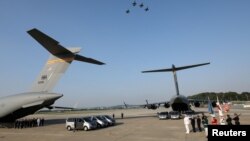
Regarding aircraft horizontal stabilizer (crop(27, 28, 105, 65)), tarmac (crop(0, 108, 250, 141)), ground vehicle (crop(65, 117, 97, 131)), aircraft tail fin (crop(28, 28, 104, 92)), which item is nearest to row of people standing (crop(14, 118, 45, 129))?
tarmac (crop(0, 108, 250, 141))

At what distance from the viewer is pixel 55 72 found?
30.3 m

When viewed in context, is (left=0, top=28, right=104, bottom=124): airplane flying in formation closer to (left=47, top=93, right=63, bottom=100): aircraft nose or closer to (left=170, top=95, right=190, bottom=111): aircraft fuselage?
(left=47, top=93, right=63, bottom=100): aircraft nose

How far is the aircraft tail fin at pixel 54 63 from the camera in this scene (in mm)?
28047

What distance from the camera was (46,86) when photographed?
3111cm

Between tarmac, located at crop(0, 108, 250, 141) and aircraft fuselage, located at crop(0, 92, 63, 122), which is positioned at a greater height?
aircraft fuselage, located at crop(0, 92, 63, 122)

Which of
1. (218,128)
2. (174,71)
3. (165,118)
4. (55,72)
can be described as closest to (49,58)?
(55,72)

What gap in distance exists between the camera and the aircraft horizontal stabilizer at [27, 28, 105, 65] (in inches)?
937

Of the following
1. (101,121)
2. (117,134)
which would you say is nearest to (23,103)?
(101,121)

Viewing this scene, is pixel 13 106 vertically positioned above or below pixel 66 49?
below

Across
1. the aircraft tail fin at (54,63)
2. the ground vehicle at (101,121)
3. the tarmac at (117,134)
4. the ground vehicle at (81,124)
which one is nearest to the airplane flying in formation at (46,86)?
the aircraft tail fin at (54,63)

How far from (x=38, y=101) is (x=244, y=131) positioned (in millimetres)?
27517

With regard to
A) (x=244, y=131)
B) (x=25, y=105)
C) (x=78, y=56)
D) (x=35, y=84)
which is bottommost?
(x=244, y=131)

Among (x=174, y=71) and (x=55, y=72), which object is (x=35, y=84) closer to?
(x=55, y=72)

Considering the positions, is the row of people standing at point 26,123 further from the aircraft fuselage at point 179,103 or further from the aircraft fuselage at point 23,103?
the aircraft fuselage at point 179,103
